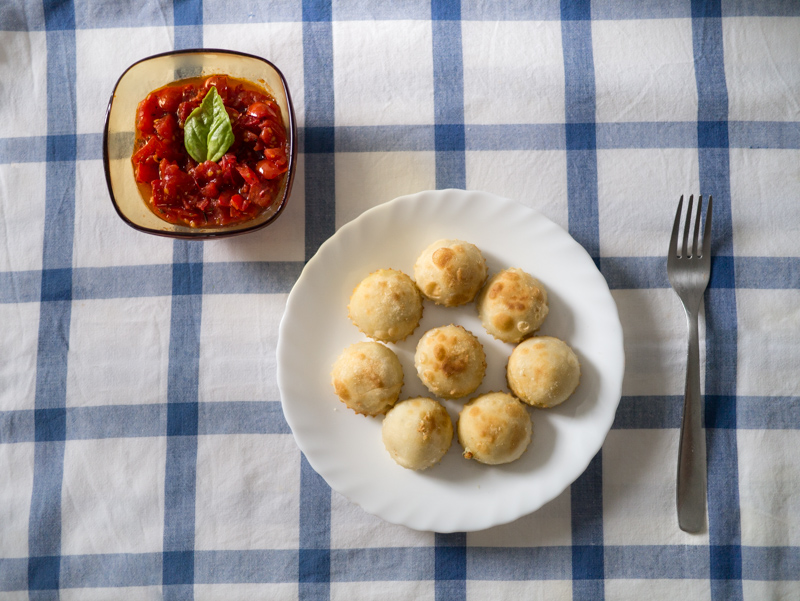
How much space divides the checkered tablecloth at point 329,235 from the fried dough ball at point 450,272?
0.35 metres

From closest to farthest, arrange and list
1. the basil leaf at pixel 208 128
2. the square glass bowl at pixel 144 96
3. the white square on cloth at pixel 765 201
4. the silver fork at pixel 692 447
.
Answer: the basil leaf at pixel 208 128, the square glass bowl at pixel 144 96, the silver fork at pixel 692 447, the white square on cloth at pixel 765 201

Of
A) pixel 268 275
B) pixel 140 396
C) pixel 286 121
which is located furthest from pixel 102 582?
pixel 286 121

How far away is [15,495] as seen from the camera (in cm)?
229

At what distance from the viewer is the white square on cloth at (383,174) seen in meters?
2.32

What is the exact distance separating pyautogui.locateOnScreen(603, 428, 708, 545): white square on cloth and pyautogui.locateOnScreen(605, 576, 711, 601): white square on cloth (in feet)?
0.48

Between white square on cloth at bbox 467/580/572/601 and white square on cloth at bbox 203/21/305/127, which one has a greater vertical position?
white square on cloth at bbox 203/21/305/127

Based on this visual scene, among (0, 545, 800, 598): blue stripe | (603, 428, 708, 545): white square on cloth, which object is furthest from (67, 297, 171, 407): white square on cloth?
(603, 428, 708, 545): white square on cloth

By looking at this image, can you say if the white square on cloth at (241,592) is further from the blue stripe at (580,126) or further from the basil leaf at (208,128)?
the blue stripe at (580,126)

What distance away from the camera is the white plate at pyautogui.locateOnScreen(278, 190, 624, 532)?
6.95 ft

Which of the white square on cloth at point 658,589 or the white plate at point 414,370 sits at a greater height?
the white plate at point 414,370

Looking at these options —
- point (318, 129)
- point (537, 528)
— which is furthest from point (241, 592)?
point (318, 129)

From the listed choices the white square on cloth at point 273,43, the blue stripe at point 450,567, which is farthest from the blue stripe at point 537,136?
the blue stripe at point 450,567

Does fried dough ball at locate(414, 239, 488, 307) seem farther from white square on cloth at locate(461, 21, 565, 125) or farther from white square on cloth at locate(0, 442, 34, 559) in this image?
white square on cloth at locate(0, 442, 34, 559)

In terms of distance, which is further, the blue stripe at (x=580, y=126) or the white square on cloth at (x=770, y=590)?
the blue stripe at (x=580, y=126)
